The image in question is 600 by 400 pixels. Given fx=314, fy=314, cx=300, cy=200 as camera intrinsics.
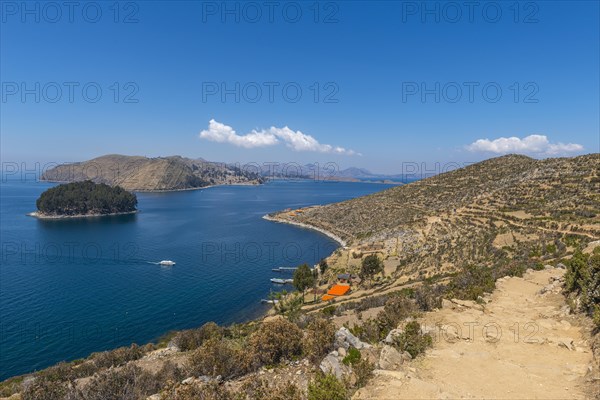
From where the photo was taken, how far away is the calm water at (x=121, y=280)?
37.6 m

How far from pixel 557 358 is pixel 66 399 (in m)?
17.9

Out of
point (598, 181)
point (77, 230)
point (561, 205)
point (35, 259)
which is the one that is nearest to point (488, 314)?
point (561, 205)

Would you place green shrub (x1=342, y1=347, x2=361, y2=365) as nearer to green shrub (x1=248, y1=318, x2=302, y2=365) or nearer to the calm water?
green shrub (x1=248, y1=318, x2=302, y2=365)

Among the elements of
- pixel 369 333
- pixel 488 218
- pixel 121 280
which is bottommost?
pixel 121 280

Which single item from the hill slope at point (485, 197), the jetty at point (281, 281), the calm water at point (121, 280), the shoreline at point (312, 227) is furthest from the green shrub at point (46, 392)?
the shoreline at point (312, 227)

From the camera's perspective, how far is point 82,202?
13325 cm

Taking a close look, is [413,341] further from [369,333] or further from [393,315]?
[393,315]

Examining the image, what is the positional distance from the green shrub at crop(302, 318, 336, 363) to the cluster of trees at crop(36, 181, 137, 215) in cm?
14960

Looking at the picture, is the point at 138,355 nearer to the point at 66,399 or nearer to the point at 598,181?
the point at 66,399

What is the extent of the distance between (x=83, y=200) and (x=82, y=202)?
1.23 metres

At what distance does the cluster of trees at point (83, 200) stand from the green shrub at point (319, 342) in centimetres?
14960

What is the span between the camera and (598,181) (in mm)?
51719

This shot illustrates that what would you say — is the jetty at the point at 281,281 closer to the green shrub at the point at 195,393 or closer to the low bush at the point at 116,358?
the low bush at the point at 116,358

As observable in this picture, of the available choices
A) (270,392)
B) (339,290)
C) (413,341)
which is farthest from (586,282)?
(339,290)
